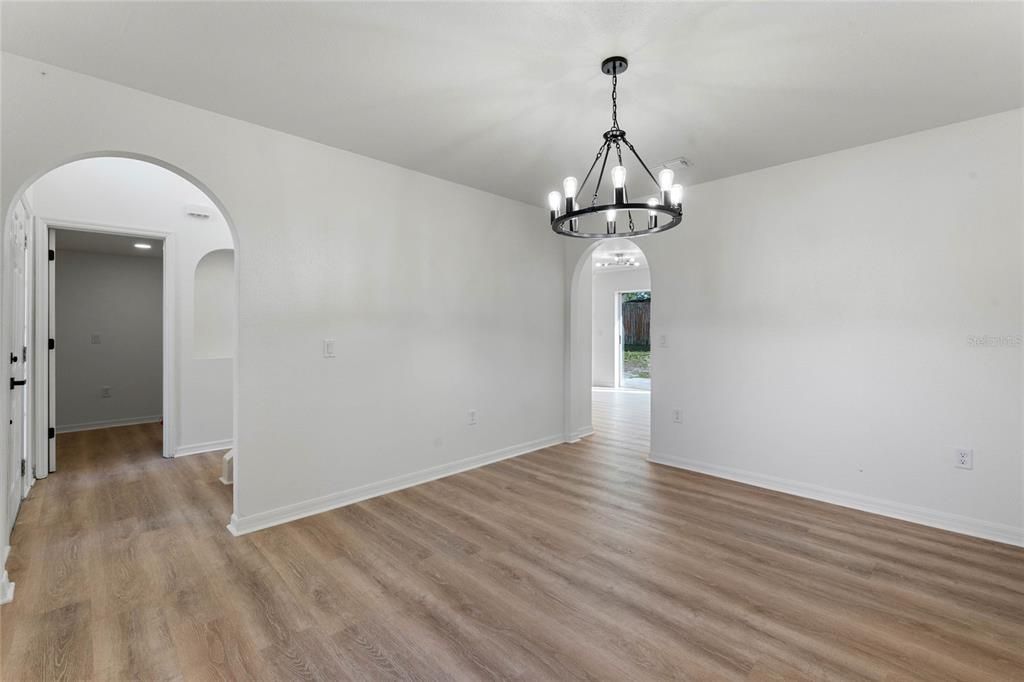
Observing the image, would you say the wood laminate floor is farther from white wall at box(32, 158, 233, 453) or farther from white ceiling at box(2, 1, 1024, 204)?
white ceiling at box(2, 1, 1024, 204)

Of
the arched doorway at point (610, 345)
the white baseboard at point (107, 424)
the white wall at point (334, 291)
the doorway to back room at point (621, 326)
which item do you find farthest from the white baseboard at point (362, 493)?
the doorway to back room at point (621, 326)

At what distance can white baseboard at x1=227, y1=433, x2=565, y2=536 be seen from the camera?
3.02 m

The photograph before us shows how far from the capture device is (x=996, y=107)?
2.81m

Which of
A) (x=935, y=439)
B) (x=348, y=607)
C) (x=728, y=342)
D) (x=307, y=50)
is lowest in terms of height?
(x=348, y=607)

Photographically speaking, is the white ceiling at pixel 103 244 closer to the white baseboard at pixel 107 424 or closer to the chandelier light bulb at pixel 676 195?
the white baseboard at pixel 107 424

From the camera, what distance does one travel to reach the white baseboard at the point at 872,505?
2877 mm

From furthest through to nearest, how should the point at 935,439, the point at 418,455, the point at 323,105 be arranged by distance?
the point at 418,455 → the point at 935,439 → the point at 323,105

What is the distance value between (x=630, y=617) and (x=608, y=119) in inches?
112

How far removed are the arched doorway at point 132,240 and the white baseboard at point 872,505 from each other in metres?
4.29

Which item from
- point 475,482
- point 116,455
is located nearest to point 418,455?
point 475,482

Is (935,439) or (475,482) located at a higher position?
(935,439)

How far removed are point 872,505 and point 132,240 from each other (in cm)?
775

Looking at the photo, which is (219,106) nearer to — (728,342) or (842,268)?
(728,342)

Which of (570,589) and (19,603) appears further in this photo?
(570,589)
